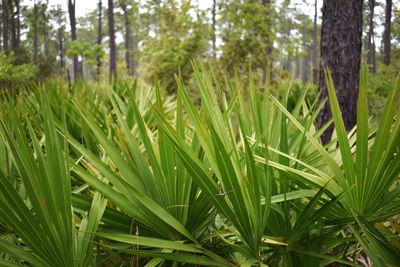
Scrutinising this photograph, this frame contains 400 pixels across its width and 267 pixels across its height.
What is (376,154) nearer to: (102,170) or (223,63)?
(102,170)

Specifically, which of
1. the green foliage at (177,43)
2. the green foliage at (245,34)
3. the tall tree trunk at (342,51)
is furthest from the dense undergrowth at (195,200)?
the green foliage at (177,43)

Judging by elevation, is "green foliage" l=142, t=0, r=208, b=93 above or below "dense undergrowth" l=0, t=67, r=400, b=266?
above

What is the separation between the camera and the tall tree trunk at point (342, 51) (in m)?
4.33

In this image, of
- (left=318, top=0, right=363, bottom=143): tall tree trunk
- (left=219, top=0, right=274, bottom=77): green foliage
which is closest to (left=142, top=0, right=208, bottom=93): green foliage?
(left=219, top=0, right=274, bottom=77): green foliage

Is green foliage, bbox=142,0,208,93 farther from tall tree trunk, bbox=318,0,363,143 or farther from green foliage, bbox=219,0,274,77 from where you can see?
tall tree trunk, bbox=318,0,363,143

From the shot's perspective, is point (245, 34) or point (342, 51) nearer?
point (342, 51)

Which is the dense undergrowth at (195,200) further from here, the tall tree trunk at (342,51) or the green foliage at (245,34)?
the green foliage at (245,34)

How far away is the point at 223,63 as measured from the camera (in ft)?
38.3

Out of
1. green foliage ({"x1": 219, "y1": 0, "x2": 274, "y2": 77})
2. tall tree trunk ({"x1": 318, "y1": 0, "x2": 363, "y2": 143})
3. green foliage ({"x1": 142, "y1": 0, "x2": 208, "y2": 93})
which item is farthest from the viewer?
green foliage ({"x1": 142, "y1": 0, "x2": 208, "y2": 93})

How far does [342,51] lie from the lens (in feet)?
14.5

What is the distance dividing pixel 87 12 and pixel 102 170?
164 feet

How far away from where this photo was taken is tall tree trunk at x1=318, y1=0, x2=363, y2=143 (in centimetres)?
433

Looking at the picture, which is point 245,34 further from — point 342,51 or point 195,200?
point 195,200

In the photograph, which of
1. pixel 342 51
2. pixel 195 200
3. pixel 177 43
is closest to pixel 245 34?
pixel 177 43
